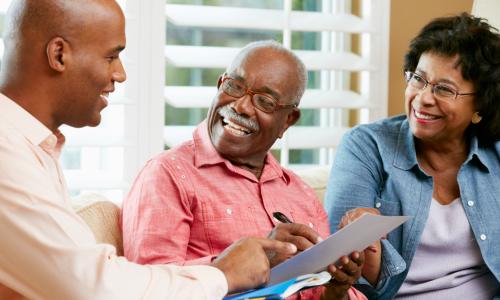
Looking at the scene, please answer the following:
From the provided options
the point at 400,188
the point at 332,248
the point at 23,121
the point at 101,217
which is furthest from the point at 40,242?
the point at 400,188

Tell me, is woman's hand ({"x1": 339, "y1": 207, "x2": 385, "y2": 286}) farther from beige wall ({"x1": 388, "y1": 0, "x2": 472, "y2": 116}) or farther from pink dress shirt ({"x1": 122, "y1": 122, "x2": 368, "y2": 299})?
beige wall ({"x1": 388, "y1": 0, "x2": 472, "y2": 116})

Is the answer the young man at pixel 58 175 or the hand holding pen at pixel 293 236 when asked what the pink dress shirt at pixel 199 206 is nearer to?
the hand holding pen at pixel 293 236

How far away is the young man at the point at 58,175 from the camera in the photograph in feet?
4.19

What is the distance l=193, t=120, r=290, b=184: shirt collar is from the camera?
2084 millimetres

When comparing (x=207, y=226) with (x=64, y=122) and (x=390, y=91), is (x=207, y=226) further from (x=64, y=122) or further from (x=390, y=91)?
(x=390, y=91)

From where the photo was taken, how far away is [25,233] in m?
1.27

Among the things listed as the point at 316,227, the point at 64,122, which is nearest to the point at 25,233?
the point at 64,122

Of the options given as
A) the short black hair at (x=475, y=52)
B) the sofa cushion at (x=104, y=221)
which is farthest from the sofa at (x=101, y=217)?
the short black hair at (x=475, y=52)

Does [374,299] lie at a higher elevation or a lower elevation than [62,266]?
lower

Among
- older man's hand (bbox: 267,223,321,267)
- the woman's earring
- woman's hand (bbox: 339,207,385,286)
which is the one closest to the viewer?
older man's hand (bbox: 267,223,321,267)

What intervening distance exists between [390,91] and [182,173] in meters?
1.62

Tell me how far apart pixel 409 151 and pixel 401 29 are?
3.42ft

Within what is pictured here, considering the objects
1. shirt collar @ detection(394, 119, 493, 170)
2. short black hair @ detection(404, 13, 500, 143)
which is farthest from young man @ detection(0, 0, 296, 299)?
short black hair @ detection(404, 13, 500, 143)

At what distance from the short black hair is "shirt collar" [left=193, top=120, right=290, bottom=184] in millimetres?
620
